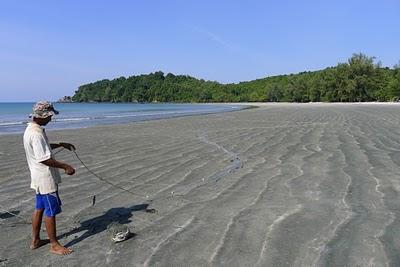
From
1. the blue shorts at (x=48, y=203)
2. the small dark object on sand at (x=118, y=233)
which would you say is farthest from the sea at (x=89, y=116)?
the small dark object on sand at (x=118, y=233)

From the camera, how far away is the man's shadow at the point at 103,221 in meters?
5.14

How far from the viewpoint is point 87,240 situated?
4.93 meters

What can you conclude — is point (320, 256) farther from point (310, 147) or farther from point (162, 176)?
point (310, 147)

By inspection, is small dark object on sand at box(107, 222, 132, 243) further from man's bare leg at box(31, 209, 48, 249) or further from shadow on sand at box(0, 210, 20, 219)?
shadow on sand at box(0, 210, 20, 219)

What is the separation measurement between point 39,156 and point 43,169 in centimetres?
18

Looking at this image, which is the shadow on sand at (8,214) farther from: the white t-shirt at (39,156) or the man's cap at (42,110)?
the man's cap at (42,110)

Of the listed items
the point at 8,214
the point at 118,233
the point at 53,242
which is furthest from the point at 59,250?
the point at 8,214

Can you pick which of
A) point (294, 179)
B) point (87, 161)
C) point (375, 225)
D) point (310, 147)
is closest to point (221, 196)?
point (294, 179)

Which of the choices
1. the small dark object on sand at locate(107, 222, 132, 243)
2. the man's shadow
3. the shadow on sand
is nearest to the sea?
the shadow on sand

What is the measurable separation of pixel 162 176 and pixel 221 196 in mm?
2179

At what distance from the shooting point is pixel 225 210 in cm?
584

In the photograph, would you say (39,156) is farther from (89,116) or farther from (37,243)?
(89,116)

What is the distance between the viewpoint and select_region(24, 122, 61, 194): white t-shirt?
174 inches

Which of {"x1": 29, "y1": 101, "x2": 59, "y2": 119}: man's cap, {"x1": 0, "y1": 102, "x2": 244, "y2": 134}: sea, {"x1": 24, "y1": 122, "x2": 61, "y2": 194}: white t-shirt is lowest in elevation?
{"x1": 0, "y1": 102, "x2": 244, "y2": 134}: sea
